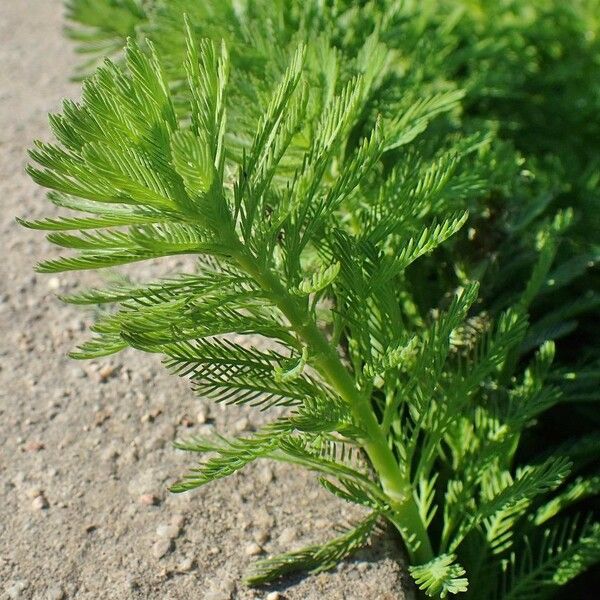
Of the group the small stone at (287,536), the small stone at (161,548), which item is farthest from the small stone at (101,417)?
the small stone at (287,536)

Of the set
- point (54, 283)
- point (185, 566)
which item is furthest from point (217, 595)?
point (54, 283)

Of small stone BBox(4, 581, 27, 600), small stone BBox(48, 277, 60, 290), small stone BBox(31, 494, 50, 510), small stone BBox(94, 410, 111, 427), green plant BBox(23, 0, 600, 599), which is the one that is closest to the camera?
green plant BBox(23, 0, 600, 599)

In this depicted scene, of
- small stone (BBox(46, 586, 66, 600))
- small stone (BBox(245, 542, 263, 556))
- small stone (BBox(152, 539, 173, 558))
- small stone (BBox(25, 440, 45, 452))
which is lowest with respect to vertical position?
small stone (BBox(245, 542, 263, 556))

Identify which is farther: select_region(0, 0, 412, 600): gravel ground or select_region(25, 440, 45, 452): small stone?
select_region(25, 440, 45, 452): small stone

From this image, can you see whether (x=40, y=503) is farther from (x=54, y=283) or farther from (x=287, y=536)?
(x=54, y=283)

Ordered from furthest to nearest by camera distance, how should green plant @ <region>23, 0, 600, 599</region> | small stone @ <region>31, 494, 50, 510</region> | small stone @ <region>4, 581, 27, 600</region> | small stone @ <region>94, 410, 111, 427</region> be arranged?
1. small stone @ <region>94, 410, 111, 427</region>
2. small stone @ <region>31, 494, 50, 510</region>
3. small stone @ <region>4, 581, 27, 600</region>
4. green plant @ <region>23, 0, 600, 599</region>

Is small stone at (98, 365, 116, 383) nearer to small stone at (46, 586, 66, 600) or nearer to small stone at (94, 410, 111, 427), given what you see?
small stone at (94, 410, 111, 427)

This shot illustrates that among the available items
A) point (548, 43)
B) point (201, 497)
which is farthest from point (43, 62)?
point (201, 497)

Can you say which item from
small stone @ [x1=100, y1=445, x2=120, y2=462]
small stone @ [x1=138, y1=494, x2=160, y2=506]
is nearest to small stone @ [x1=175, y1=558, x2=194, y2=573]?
small stone @ [x1=138, y1=494, x2=160, y2=506]
